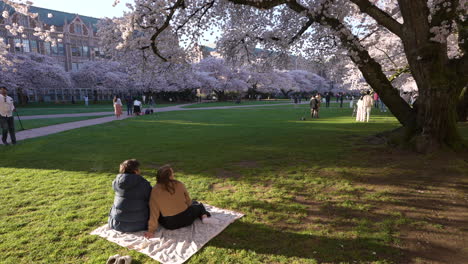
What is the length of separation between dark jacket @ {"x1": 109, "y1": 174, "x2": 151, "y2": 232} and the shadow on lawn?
111cm

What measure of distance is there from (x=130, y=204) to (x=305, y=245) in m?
2.44

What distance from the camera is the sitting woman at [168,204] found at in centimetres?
397

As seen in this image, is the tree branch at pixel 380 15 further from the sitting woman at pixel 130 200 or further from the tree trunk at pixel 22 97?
the tree trunk at pixel 22 97

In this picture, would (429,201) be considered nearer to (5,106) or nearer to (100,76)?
(5,106)

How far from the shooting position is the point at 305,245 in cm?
369

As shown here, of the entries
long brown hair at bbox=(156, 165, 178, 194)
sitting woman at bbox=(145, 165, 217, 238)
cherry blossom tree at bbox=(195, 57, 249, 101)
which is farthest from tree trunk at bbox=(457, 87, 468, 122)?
cherry blossom tree at bbox=(195, 57, 249, 101)

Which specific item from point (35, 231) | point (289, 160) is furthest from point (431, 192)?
point (35, 231)

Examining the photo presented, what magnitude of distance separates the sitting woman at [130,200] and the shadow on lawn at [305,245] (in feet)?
3.67

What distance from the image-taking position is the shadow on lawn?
3429 millimetres

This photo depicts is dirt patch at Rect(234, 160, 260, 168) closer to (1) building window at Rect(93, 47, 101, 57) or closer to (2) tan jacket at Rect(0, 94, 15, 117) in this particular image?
(2) tan jacket at Rect(0, 94, 15, 117)

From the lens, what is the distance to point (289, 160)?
26.6 ft

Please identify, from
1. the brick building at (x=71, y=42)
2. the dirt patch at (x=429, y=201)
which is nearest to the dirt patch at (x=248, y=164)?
the dirt patch at (x=429, y=201)

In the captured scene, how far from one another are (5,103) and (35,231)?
8.38 meters

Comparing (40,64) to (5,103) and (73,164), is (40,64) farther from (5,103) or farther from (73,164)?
(73,164)
